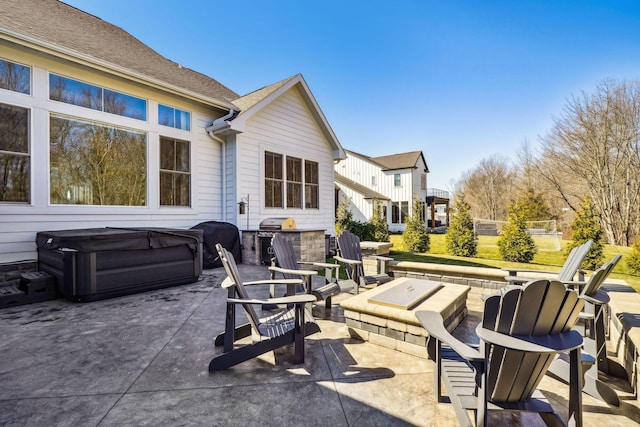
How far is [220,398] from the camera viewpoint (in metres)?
2.20

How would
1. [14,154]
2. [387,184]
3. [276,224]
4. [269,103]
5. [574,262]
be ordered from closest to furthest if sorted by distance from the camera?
[574,262], [14,154], [276,224], [269,103], [387,184]

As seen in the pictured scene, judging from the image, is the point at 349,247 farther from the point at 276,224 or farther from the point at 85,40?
the point at 85,40

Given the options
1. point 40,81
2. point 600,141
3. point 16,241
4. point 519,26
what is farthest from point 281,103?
point 600,141

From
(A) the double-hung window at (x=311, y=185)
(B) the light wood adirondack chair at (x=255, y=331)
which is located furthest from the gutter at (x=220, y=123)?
(B) the light wood adirondack chair at (x=255, y=331)

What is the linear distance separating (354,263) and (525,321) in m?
3.17

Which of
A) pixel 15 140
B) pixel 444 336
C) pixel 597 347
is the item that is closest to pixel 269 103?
pixel 15 140

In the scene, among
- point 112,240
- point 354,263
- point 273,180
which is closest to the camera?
point 354,263

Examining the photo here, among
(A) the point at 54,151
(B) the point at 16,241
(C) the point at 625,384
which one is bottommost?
(C) the point at 625,384

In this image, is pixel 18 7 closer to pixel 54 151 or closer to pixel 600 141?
pixel 54 151

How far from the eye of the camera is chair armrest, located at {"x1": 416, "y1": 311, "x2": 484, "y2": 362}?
1.59 metres

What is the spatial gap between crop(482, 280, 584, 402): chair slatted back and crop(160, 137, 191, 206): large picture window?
7623 mm

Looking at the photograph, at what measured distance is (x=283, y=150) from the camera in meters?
9.55

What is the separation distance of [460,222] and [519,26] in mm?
6658

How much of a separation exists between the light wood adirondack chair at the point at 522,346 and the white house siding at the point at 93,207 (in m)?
7.11
